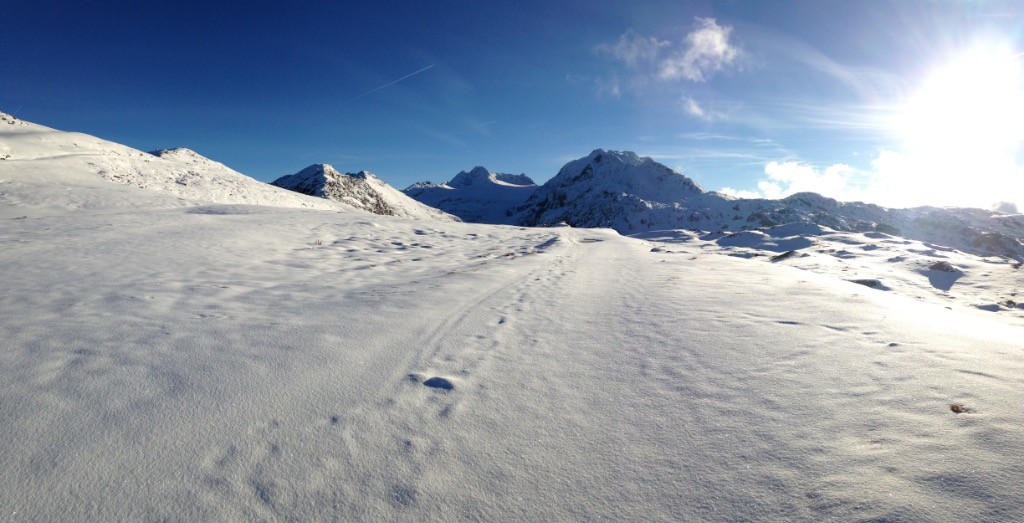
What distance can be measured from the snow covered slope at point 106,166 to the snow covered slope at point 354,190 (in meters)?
41.2

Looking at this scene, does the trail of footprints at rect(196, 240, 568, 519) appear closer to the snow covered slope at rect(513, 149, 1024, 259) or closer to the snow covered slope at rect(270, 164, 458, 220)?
the snow covered slope at rect(270, 164, 458, 220)

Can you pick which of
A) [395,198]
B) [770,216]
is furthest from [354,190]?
[770,216]

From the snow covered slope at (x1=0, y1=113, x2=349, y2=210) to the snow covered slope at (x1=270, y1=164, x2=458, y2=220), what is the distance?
41162 mm

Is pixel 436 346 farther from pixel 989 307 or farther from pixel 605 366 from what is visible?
pixel 989 307

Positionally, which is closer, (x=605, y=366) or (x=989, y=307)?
(x=605, y=366)

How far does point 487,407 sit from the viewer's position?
341cm

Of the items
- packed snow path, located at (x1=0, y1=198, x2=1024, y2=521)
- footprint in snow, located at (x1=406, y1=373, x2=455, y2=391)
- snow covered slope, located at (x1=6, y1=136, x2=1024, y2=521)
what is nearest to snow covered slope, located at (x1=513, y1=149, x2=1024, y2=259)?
snow covered slope, located at (x1=6, y1=136, x2=1024, y2=521)

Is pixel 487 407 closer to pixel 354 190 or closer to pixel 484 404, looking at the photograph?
pixel 484 404

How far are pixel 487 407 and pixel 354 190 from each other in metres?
87.0

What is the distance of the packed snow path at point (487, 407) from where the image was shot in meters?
2.25

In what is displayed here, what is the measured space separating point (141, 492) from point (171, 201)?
67.8ft

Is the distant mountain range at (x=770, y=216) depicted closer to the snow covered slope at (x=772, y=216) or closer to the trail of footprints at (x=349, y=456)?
the snow covered slope at (x=772, y=216)

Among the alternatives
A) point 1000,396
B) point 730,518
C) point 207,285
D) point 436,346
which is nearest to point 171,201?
point 207,285

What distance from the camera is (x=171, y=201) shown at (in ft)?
58.3
